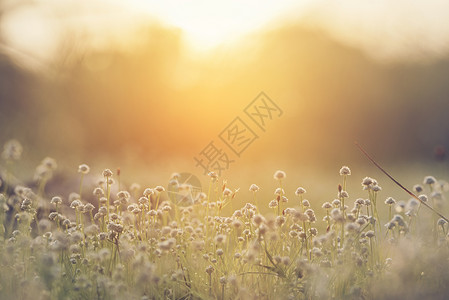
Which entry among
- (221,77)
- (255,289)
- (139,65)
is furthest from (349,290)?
(221,77)

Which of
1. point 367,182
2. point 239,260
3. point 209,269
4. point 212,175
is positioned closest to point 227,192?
point 212,175

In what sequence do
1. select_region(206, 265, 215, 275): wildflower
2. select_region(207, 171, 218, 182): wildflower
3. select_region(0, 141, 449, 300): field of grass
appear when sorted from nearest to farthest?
select_region(0, 141, 449, 300): field of grass
select_region(206, 265, 215, 275): wildflower
select_region(207, 171, 218, 182): wildflower

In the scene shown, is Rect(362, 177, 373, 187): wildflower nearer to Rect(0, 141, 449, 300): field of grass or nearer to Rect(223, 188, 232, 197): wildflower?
Rect(0, 141, 449, 300): field of grass

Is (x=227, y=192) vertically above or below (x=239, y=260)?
above

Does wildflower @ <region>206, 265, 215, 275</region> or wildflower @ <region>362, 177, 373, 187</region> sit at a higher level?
wildflower @ <region>362, 177, 373, 187</region>

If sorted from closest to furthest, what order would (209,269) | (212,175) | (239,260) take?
1. (209,269)
2. (239,260)
3. (212,175)

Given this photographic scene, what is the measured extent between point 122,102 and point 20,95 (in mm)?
3347

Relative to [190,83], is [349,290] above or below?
below

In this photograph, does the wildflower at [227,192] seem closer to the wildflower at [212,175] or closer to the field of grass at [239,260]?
the field of grass at [239,260]

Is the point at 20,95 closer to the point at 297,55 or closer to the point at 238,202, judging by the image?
the point at 238,202

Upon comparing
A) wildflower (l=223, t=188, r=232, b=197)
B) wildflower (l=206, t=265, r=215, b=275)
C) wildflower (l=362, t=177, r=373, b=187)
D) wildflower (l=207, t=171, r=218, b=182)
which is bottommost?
wildflower (l=206, t=265, r=215, b=275)

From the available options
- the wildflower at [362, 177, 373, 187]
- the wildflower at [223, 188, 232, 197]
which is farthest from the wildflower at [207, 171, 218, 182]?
the wildflower at [362, 177, 373, 187]

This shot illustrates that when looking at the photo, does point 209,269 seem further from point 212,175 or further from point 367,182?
point 367,182

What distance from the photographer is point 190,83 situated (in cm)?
1237
